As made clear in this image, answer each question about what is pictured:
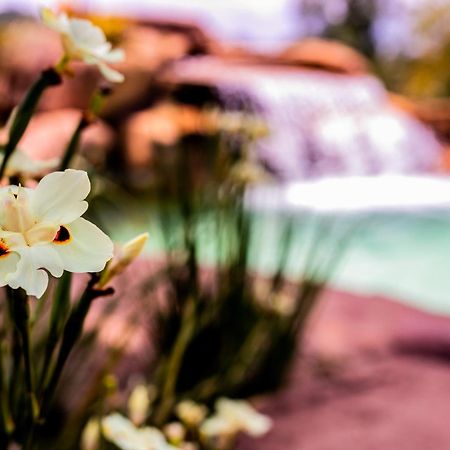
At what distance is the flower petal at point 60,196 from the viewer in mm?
617

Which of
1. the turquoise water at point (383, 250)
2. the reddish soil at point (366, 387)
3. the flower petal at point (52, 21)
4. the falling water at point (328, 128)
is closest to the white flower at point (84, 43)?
the flower petal at point (52, 21)

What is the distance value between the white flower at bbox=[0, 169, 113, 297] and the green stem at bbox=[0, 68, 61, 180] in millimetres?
276

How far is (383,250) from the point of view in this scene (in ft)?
22.1

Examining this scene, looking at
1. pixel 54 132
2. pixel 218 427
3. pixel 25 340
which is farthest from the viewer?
pixel 54 132

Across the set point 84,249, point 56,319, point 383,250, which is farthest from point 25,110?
point 383,250

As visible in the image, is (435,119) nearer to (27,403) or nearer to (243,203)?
(243,203)

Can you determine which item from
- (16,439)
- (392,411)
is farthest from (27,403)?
(392,411)

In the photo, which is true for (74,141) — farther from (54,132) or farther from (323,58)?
(323,58)

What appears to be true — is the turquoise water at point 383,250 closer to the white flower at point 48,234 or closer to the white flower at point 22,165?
the white flower at point 22,165

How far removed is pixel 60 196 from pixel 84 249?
0.05 metres

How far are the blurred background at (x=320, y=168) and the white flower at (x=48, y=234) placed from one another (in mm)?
650

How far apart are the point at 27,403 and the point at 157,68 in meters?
10.2

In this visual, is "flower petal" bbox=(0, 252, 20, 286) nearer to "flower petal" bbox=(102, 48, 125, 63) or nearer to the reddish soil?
"flower petal" bbox=(102, 48, 125, 63)

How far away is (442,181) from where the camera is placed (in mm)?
10062
